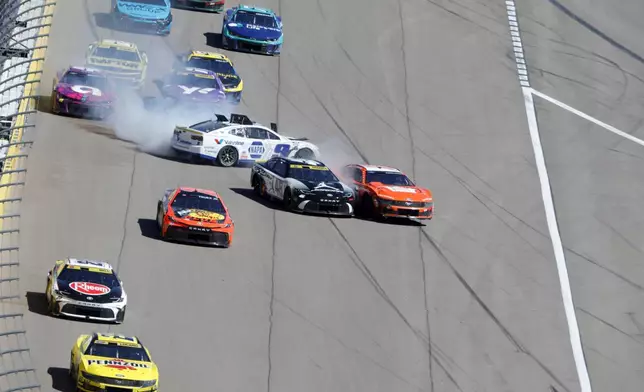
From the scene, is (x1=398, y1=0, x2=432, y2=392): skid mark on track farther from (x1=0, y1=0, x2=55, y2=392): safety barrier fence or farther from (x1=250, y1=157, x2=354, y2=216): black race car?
(x1=0, y1=0, x2=55, y2=392): safety barrier fence

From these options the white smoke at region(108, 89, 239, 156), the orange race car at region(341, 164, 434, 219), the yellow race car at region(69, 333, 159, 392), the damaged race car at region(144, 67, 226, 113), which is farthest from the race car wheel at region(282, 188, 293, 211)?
the yellow race car at region(69, 333, 159, 392)

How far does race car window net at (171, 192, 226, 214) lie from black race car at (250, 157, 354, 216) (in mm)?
2852

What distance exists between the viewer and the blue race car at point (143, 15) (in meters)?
40.8

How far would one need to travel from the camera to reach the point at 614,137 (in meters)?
38.7

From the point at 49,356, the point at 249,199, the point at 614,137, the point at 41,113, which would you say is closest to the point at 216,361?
the point at 49,356

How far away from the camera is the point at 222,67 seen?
37469 mm

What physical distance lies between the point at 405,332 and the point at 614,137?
49.8 feet

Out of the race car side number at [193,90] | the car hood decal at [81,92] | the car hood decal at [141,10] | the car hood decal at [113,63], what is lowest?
the car hood decal at [81,92]

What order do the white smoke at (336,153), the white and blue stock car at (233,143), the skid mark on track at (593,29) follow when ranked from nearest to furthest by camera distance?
1. the white and blue stock car at (233,143)
2. the white smoke at (336,153)
3. the skid mark on track at (593,29)

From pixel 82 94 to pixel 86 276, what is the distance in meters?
11.3

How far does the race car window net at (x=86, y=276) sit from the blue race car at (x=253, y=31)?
18134mm

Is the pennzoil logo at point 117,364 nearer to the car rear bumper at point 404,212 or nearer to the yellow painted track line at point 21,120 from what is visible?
the yellow painted track line at point 21,120

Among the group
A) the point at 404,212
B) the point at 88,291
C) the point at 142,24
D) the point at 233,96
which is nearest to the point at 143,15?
the point at 142,24

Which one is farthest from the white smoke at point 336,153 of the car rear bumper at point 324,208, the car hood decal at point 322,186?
the car rear bumper at point 324,208
